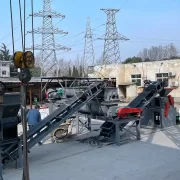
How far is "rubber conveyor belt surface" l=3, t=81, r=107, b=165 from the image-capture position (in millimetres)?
8703

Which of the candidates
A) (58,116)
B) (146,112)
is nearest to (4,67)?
(146,112)

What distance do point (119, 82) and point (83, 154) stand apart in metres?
25.1

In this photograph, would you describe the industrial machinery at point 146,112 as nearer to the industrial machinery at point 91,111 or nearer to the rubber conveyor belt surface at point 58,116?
the industrial machinery at point 91,111

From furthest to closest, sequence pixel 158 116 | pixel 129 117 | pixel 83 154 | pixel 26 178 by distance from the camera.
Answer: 1. pixel 158 116
2. pixel 129 117
3. pixel 83 154
4. pixel 26 178

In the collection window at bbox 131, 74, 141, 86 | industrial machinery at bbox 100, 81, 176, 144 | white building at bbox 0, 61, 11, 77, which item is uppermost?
white building at bbox 0, 61, 11, 77

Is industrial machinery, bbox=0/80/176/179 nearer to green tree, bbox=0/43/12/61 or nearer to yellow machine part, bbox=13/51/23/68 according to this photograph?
yellow machine part, bbox=13/51/23/68

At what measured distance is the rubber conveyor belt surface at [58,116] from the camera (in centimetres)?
870

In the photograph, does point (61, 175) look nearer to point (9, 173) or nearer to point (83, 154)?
point (9, 173)

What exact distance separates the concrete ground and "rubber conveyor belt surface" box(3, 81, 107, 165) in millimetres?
622

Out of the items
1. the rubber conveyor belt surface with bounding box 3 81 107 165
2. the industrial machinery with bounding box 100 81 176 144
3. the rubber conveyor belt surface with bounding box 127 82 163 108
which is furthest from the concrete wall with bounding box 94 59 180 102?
the rubber conveyor belt surface with bounding box 3 81 107 165

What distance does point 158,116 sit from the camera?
14.1 meters

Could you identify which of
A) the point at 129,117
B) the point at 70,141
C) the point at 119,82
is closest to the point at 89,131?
the point at 70,141

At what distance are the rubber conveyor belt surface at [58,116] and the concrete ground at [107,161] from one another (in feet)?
2.04

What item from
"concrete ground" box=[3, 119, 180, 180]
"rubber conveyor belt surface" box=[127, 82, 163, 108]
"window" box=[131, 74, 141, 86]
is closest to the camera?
"concrete ground" box=[3, 119, 180, 180]
